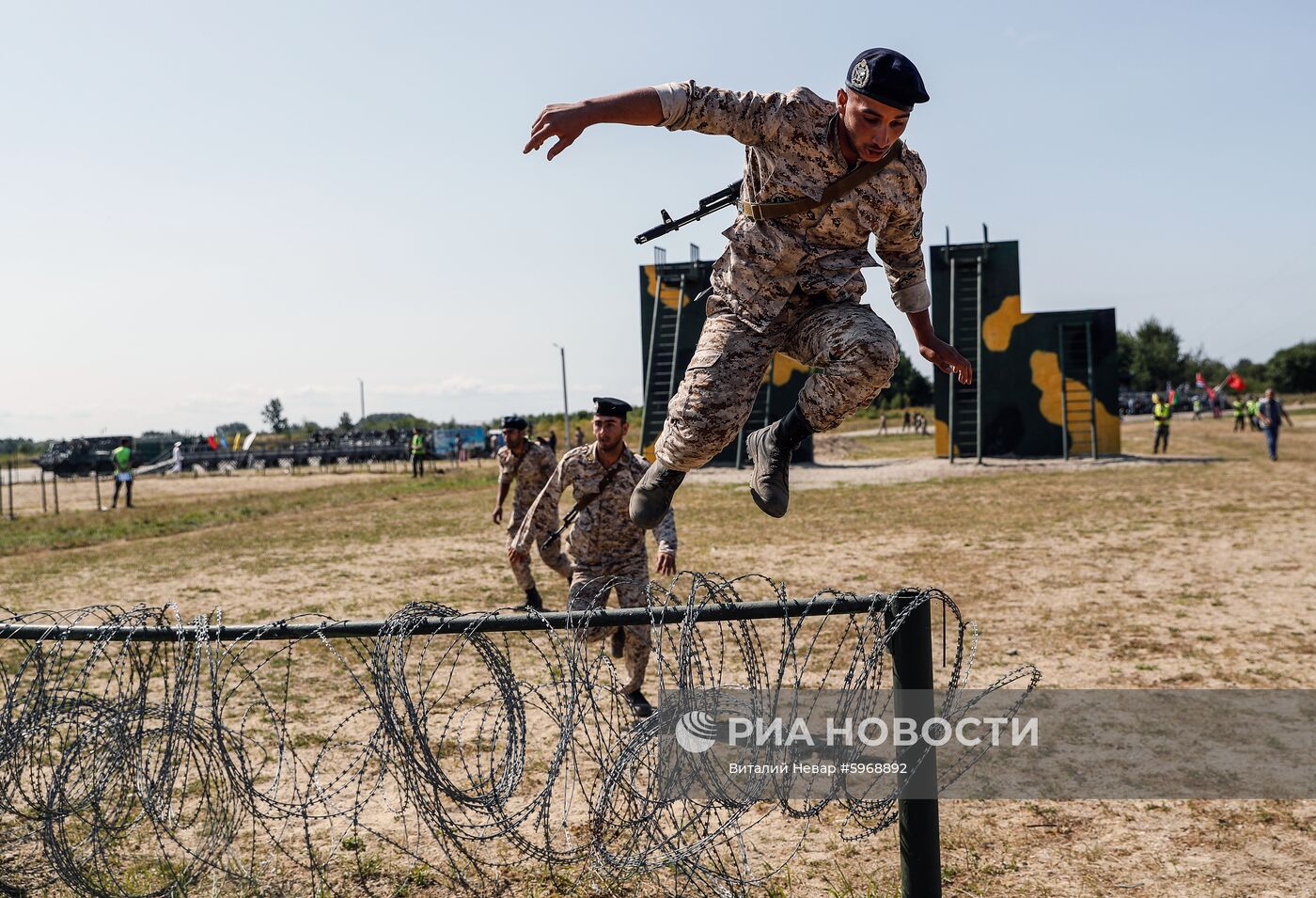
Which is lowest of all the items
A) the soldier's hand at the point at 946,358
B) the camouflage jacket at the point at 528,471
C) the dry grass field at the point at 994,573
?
the dry grass field at the point at 994,573

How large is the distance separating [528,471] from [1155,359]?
10382 centimetres

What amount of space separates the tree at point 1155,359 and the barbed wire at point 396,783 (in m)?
105

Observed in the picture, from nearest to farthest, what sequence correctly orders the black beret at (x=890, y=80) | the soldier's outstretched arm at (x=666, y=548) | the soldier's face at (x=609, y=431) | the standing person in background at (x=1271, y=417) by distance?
the black beret at (x=890, y=80)
the soldier's outstretched arm at (x=666, y=548)
the soldier's face at (x=609, y=431)
the standing person in background at (x=1271, y=417)

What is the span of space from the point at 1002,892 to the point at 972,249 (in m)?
25.2

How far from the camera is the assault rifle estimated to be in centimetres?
392

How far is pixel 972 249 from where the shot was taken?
27.3m

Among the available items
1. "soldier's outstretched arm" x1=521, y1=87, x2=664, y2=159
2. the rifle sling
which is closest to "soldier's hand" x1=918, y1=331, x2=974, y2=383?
the rifle sling

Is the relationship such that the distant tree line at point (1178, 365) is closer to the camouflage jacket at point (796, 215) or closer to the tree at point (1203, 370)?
the tree at point (1203, 370)

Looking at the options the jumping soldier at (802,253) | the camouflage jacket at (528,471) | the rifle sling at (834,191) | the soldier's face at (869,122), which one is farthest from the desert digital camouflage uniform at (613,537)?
the soldier's face at (869,122)

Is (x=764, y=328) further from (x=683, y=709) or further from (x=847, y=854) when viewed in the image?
(x=847, y=854)

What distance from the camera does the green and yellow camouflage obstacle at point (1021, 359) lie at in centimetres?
2733

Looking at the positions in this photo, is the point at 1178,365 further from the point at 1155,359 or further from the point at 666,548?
the point at 666,548

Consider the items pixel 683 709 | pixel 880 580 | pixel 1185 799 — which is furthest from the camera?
pixel 880 580

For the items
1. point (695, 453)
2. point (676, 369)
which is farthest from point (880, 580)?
point (676, 369)
